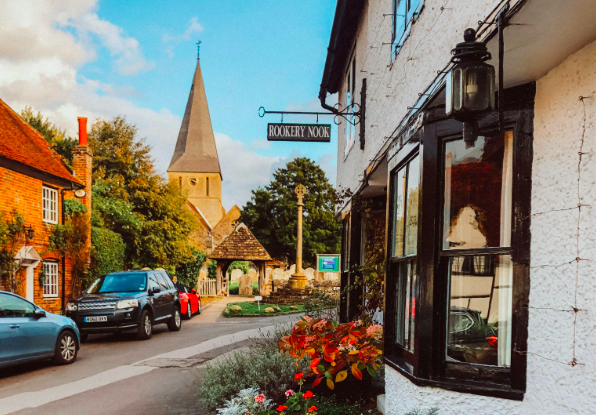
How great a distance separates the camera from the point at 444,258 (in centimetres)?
421

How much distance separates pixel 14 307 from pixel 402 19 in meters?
7.62

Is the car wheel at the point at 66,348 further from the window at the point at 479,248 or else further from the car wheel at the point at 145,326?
the window at the point at 479,248

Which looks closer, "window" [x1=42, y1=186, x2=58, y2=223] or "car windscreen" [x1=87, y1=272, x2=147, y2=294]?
"car windscreen" [x1=87, y1=272, x2=147, y2=294]

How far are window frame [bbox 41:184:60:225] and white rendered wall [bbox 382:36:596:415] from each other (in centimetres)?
1910

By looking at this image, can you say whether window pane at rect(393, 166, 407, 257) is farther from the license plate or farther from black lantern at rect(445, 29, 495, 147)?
the license plate

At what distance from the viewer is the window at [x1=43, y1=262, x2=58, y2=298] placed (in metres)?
19.7

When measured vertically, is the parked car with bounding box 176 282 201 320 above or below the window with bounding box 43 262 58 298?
below

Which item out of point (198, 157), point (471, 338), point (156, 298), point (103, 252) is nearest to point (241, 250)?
point (103, 252)

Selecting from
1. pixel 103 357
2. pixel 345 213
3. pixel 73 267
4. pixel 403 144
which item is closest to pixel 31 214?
pixel 73 267

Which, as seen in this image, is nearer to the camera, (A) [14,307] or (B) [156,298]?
(A) [14,307]

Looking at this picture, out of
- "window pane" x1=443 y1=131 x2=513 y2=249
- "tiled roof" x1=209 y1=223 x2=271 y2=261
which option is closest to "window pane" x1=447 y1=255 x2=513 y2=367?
"window pane" x1=443 y1=131 x2=513 y2=249

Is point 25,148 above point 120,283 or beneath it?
above

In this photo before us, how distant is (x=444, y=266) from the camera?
4207 millimetres

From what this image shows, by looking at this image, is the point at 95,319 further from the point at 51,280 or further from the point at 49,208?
the point at 49,208
